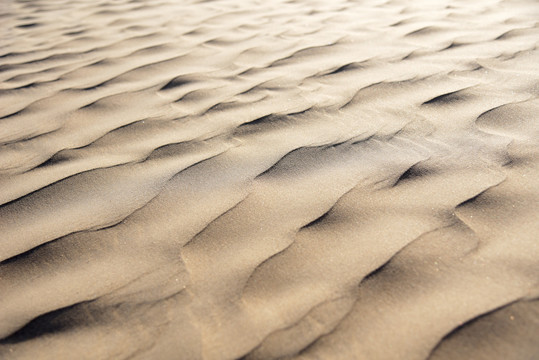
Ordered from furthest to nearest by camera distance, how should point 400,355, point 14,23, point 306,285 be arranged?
point 14,23 → point 306,285 → point 400,355

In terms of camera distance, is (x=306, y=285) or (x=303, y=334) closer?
(x=303, y=334)

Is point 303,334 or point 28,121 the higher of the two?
point 28,121

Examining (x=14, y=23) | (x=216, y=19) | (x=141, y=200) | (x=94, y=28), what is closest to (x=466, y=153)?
(x=141, y=200)

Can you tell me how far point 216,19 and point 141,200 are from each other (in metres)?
2.24

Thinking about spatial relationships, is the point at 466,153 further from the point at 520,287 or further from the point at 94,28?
the point at 94,28

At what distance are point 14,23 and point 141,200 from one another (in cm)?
300

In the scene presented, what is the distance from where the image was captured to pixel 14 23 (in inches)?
147

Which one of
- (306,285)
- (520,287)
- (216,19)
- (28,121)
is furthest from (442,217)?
(216,19)

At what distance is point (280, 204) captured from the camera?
53.1 inches

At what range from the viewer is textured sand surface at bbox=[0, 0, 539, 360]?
100 centimetres

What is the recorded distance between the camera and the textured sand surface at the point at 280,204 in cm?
100

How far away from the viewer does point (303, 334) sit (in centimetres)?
98

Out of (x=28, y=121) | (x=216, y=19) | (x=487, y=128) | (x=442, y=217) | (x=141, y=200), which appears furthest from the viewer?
(x=216, y=19)

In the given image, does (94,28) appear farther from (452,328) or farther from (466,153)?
(452,328)
